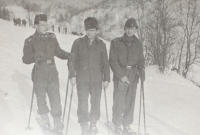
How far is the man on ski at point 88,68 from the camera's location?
2.94 m

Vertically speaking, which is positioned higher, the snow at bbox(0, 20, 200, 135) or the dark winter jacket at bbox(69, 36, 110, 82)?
the dark winter jacket at bbox(69, 36, 110, 82)

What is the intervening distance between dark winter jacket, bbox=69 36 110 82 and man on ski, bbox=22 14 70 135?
0.16m

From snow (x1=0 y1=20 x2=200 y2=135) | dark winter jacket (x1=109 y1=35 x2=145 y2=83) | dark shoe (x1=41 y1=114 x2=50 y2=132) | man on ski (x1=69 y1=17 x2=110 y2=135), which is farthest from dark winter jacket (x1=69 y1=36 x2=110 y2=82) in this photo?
snow (x1=0 y1=20 x2=200 y2=135)

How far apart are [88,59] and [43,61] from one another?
603 mm

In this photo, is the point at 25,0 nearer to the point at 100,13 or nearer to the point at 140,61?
the point at 140,61

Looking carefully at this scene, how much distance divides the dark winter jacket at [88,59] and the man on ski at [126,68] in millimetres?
196

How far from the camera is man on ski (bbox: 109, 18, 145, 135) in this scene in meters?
3.09

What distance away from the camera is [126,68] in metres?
3.13

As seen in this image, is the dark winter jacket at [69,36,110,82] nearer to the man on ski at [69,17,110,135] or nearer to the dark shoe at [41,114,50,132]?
the man on ski at [69,17,110,135]

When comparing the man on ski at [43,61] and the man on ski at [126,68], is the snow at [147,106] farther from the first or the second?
the man on ski at [126,68]

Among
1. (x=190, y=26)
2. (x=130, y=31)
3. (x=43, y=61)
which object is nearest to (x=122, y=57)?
(x=130, y=31)

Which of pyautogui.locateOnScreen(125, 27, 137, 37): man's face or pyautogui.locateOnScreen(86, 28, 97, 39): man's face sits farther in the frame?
pyautogui.locateOnScreen(125, 27, 137, 37): man's face

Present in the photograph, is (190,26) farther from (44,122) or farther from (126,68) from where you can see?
(44,122)

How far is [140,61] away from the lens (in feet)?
10.7
